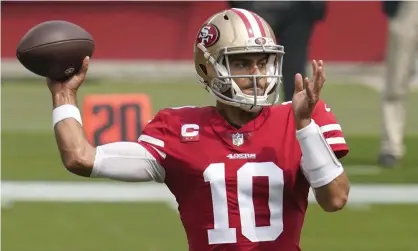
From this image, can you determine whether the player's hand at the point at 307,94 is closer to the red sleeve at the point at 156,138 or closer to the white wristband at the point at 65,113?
the red sleeve at the point at 156,138

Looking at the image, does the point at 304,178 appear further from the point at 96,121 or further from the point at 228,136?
the point at 96,121

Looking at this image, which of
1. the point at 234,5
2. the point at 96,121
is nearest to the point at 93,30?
the point at 96,121

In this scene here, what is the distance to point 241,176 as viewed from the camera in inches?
113

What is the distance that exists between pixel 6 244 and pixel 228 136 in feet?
9.21

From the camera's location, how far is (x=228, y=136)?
116 inches

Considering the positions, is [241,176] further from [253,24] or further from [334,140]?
[253,24]

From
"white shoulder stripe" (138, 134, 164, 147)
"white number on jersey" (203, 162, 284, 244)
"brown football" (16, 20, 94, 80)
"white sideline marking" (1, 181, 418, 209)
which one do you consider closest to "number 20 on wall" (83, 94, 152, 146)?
"white sideline marking" (1, 181, 418, 209)

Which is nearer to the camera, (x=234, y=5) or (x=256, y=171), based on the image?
(x=256, y=171)

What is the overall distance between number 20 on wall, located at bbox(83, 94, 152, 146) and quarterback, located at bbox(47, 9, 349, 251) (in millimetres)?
4390

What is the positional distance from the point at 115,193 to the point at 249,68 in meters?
3.75

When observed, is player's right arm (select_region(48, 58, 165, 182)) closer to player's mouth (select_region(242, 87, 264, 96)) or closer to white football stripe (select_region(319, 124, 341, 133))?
player's mouth (select_region(242, 87, 264, 96))

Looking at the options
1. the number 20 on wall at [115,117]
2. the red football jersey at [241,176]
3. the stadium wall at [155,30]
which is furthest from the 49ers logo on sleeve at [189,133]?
the stadium wall at [155,30]

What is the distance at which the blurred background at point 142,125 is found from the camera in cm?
562

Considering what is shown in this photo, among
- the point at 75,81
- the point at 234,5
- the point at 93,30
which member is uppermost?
the point at 75,81
